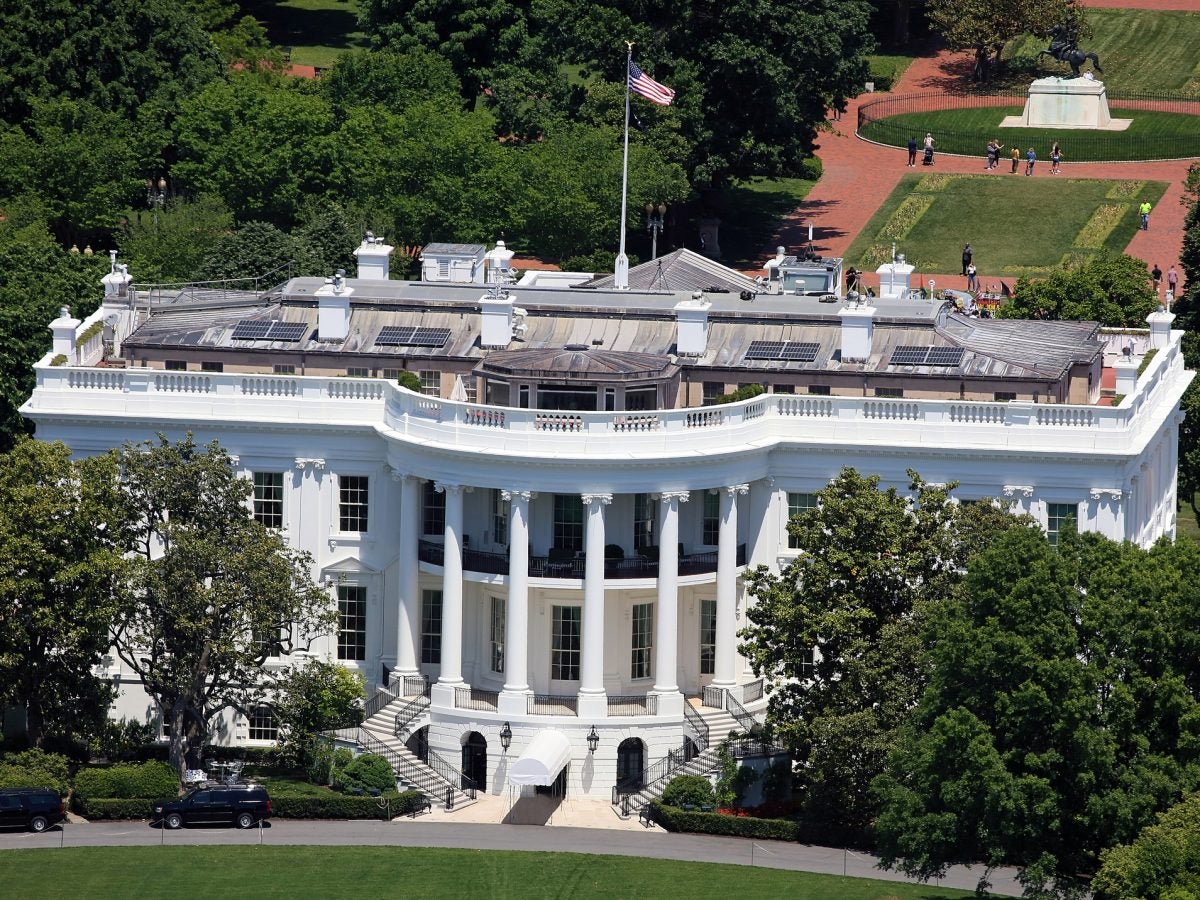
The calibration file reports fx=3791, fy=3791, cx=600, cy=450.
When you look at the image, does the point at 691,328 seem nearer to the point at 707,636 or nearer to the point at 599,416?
the point at 599,416

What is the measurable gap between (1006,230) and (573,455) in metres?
73.5

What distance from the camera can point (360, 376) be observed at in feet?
439

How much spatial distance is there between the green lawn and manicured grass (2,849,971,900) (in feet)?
237

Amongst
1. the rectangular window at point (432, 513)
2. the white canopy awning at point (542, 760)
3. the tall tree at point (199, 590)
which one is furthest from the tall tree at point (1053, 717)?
the rectangular window at point (432, 513)

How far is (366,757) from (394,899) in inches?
420

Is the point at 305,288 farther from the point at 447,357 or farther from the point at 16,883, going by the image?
the point at 16,883

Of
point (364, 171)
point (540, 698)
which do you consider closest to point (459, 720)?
point (540, 698)

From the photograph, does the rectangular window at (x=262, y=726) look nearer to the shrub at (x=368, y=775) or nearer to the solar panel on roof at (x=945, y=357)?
the shrub at (x=368, y=775)

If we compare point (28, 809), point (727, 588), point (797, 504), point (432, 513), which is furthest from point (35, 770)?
point (797, 504)

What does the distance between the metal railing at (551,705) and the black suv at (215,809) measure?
981 cm

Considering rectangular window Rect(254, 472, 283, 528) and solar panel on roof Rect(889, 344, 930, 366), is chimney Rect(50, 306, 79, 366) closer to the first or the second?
rectangular window Rect(254, 472, 283, 528)

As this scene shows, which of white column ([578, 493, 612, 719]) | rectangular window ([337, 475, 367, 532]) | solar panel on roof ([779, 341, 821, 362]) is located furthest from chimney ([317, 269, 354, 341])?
solar panel on roof ([779, 341, 821, 362])

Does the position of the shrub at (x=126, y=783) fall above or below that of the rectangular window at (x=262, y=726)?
below

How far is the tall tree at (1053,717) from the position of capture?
364ft
